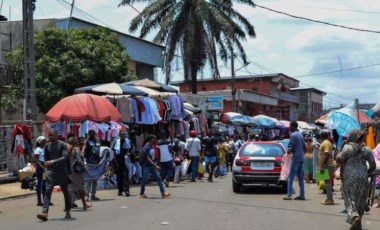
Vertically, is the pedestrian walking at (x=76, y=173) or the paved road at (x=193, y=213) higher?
the pedestrian walking at (x=76, y=173)

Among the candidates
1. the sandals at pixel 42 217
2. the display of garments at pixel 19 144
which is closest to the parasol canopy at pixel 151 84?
the display of garments at pixel 19 144

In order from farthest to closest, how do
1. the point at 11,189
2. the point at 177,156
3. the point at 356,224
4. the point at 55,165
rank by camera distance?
1. the point at 177,156
2. the point at 11,189
3. the point at 55,165
4. the point at 356,224

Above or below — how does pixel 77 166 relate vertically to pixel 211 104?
below

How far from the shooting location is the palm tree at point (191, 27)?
3372 cm

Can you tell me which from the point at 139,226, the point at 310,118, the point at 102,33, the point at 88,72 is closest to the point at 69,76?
the point at 88,72

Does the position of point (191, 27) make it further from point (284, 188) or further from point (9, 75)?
point (284, 188)

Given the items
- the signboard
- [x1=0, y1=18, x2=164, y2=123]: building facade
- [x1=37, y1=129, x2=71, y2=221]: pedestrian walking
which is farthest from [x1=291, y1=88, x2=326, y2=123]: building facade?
[x1=37, y1=129, x2=71, y2=221]: pedestrian walking

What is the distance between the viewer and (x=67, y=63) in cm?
2558

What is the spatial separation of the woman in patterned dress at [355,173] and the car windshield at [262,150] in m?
6.55

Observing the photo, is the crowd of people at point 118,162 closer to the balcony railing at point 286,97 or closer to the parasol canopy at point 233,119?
the parasol canopy at point 233,119

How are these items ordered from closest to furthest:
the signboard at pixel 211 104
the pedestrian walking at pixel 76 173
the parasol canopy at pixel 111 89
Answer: the pedestrian walking at pixel 76 173
the parasol canopy at pixel 111 89
the signboard at pixel 211 104

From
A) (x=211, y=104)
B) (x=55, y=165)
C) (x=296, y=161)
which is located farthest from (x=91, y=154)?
(x=211, y=104)

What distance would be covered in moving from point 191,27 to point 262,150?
57.3ft

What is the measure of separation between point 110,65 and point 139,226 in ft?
55.3
